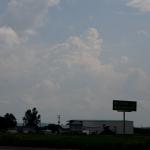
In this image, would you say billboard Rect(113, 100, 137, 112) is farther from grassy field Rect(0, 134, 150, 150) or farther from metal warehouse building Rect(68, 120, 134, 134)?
metal warehouse building Rect(68, 120, 134, 134)

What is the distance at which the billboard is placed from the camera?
7750cm

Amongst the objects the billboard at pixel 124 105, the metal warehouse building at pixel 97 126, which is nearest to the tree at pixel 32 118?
the metal warehouse building at pixel 97 126

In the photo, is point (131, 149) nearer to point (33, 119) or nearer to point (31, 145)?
point (31, 145)

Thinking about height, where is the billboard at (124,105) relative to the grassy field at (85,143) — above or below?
above

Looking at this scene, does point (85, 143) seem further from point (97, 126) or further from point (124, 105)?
point (97, 126)

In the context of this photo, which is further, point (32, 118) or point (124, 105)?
point (32, 118)

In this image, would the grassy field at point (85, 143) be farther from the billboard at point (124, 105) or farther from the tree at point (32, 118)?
the tree at point (32, 118)

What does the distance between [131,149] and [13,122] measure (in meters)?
142

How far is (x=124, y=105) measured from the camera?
7944 centimetres

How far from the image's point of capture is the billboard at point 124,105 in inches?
3051

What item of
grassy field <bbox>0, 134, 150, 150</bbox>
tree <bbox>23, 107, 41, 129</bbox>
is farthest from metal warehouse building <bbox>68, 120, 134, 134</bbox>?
grassy field <bbox>0, 134, 150, 150</bbox>

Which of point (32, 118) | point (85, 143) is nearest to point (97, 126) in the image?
point (32, 118)

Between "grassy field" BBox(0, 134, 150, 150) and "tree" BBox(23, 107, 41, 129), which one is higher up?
"tree" BBox(23, 107, 41, 129)

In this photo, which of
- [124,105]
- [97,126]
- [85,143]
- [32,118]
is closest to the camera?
[85,143]
